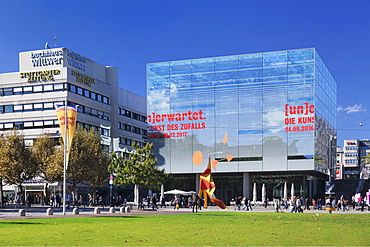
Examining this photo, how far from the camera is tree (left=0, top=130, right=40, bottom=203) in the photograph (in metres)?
63.4

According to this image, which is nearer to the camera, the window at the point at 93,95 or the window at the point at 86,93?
the window at the point at 86,93

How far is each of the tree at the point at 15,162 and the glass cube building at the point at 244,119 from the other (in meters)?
27.0

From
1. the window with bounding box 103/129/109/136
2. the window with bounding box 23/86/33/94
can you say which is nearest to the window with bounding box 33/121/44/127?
the window with bounding box 23/86/33/94

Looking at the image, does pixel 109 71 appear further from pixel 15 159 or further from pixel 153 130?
pixel 15 159

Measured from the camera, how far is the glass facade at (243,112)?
262ft

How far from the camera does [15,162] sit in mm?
63562

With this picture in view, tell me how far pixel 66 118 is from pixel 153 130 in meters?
45.6

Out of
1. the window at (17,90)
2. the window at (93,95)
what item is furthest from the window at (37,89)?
the window at (93,95)

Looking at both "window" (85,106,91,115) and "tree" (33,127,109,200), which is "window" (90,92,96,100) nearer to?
"window" (85,106,91,115)

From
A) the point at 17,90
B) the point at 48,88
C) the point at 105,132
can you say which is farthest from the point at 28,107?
the point at 105,132

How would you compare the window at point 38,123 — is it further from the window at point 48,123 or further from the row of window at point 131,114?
the row of window at point 131,114

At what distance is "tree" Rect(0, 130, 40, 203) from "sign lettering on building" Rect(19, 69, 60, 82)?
2340 cm

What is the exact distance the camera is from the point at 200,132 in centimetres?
8525

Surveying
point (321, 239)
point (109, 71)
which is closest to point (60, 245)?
point (321, 239)
